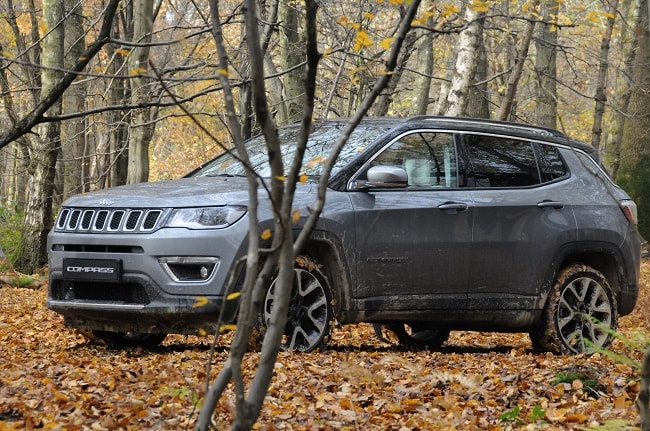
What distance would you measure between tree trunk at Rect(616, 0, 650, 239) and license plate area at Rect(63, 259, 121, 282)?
15611mm

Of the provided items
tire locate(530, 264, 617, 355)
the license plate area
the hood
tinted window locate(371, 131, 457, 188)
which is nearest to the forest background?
tinted window locate(371, 131, 457, 188)

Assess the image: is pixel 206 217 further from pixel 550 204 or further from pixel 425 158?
pixel 550 204

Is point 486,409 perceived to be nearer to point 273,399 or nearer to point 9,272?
point 273,399

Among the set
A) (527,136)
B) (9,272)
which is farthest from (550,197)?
(9,272)

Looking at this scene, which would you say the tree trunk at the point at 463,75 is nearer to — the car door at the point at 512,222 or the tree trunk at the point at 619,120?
the car door at the point at 512,222

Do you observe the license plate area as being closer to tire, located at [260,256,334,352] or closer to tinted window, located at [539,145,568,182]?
tire, located at [260,256,334,352]

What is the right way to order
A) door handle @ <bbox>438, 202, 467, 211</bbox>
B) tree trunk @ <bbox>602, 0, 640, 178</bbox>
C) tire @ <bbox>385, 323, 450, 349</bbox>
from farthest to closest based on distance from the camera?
tree trunk @ <bbox>602, 0, 640, 178</bbox>
tire @ <bbox>385, 323, 450, 349</bbox>
door handle @ <bbox>438, 202, 467, 211</bbox>

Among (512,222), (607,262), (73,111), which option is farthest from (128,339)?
(73,111)

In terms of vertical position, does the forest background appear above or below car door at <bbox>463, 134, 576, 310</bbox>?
above

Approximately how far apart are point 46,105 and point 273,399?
2138mm

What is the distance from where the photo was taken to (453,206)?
317 inches

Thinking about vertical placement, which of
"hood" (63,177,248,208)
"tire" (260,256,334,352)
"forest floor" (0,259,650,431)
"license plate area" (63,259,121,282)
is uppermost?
"hood" (63,177,248,208)

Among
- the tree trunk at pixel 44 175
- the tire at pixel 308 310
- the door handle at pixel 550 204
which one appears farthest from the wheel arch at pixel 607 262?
the tree trunk at pixel 44 175

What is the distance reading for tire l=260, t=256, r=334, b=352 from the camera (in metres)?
7.38
